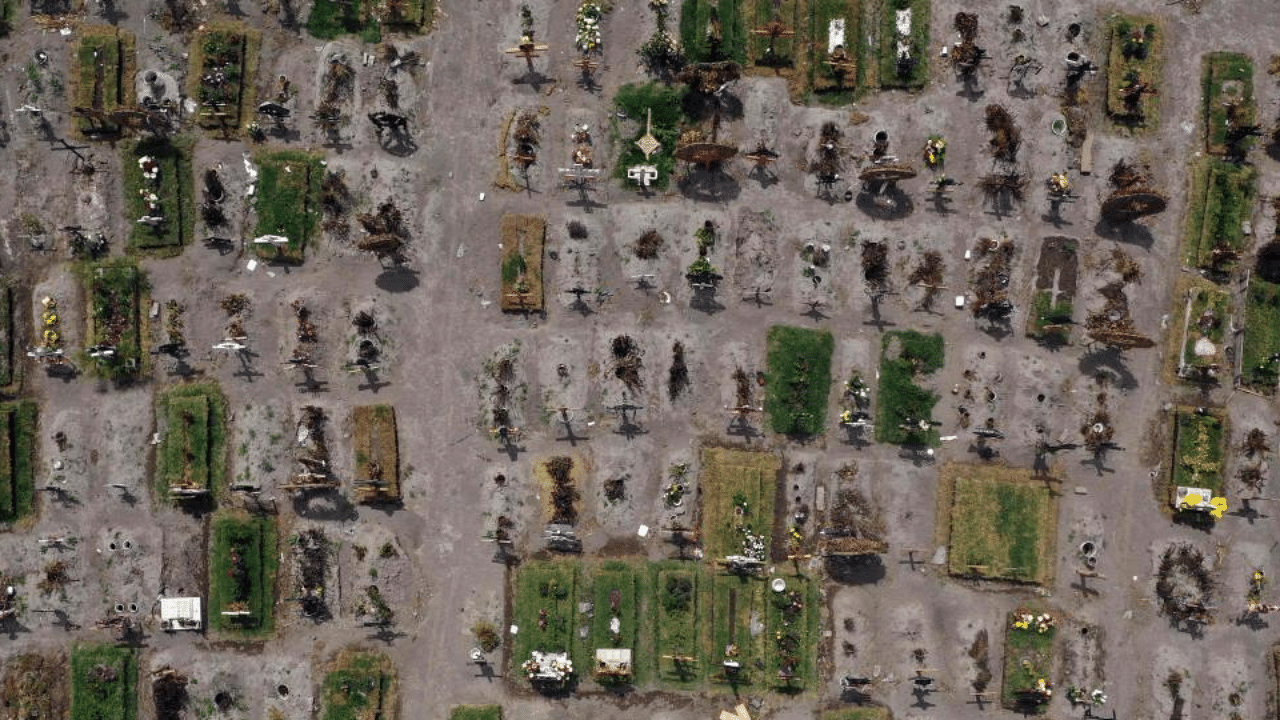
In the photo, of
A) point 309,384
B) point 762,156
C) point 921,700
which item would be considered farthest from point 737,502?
point 309,384

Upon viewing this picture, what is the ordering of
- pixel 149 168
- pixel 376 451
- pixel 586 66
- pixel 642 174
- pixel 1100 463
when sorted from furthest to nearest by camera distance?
pixel 586 66 < pixel 642 174 < pixel 149 168 < pixel 1100 463 < pixel 376 451

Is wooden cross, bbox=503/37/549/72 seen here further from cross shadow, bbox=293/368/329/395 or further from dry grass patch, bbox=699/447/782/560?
dry grass patch, bbox=699/447/782/560

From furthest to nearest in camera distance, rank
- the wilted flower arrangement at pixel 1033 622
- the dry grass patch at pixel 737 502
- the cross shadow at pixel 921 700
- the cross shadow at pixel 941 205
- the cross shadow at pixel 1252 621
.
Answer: the cross shadow at pixel 941 205 < the cross shadow at pixel 1252 621 < the dry grass patch at pixel 737 502 < the cross shadow at pixel 921 700 < the wilted flower arrangement at pixel 1033 622

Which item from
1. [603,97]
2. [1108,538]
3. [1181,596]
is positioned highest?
[603,97]

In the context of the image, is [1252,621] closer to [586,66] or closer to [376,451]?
[586,66]

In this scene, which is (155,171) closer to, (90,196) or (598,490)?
(90,196)

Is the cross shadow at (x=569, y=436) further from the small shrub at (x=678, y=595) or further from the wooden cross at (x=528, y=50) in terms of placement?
the wooden cross at (x=528, y=50)

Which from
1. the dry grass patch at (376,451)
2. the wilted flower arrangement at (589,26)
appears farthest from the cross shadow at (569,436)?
the wilted flower arrangement at (589,26)

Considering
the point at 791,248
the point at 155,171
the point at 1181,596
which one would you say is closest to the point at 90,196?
the point at 155,171
